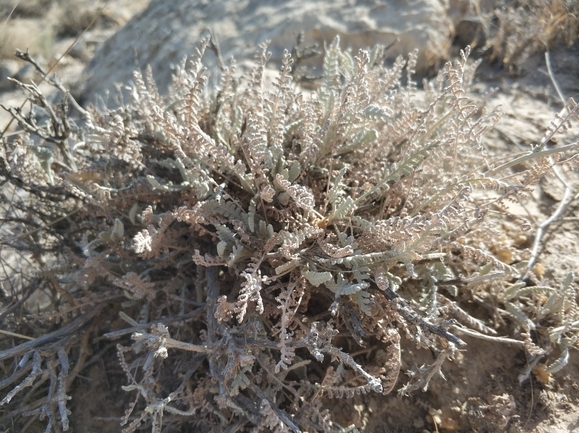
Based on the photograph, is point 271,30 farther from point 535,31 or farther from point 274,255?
point 274,255

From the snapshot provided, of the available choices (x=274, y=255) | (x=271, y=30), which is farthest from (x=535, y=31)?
(x=274, y=255)

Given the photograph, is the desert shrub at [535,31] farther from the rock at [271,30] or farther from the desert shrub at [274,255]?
the desert shrub at [274,255]

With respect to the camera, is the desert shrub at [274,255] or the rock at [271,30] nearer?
the desert shrub at [274,255]

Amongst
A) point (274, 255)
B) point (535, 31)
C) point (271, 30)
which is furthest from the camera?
point (271, 30)

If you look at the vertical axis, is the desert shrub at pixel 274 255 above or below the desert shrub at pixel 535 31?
above

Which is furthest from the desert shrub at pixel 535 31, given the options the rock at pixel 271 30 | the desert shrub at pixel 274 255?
the desert shrub at pixel 274 255

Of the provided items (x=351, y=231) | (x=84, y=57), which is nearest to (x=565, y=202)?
(x=351, y=231)

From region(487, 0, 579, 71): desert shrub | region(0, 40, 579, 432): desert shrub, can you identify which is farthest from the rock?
region(0, 40, 579, 432): desert shrub
